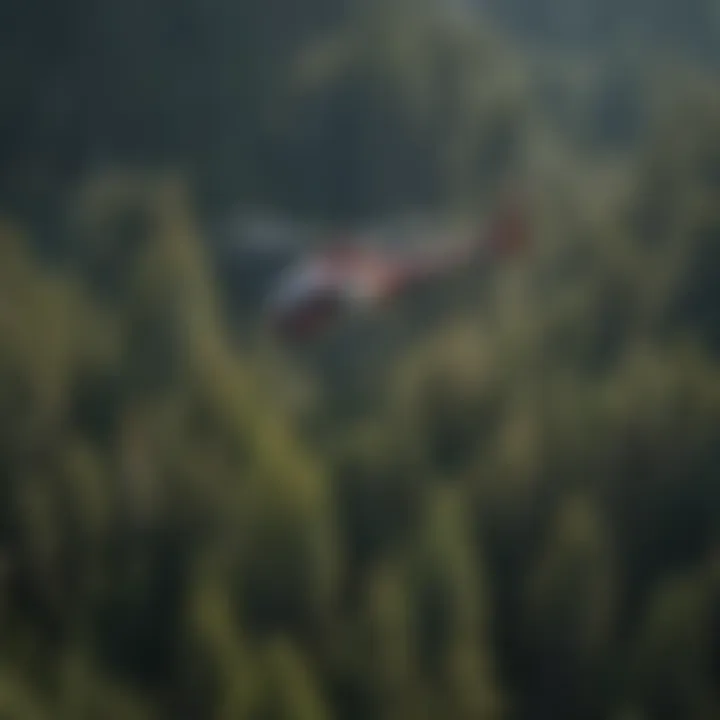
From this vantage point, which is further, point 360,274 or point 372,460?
point 360,274

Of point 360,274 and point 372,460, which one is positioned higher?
point 360,274

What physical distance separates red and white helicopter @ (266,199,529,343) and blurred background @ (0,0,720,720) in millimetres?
35

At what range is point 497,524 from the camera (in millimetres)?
1668

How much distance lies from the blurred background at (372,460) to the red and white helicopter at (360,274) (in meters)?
0.03

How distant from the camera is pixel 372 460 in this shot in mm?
1725

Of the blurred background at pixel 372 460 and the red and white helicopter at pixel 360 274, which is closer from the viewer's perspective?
the blurred background at pixel 372 460

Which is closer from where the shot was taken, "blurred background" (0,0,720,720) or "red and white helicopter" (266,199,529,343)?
"blurred background" (0,0,720,720)

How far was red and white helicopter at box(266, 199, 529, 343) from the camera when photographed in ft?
7.57

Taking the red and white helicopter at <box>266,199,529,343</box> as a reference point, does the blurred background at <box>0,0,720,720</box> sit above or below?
below

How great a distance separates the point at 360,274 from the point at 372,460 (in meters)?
0.73

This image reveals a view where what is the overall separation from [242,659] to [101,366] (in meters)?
0.61

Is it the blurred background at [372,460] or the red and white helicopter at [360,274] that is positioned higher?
the red and white helicopter at [360,274]

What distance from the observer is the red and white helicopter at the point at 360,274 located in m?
2.31

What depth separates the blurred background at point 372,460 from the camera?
1.43 m
